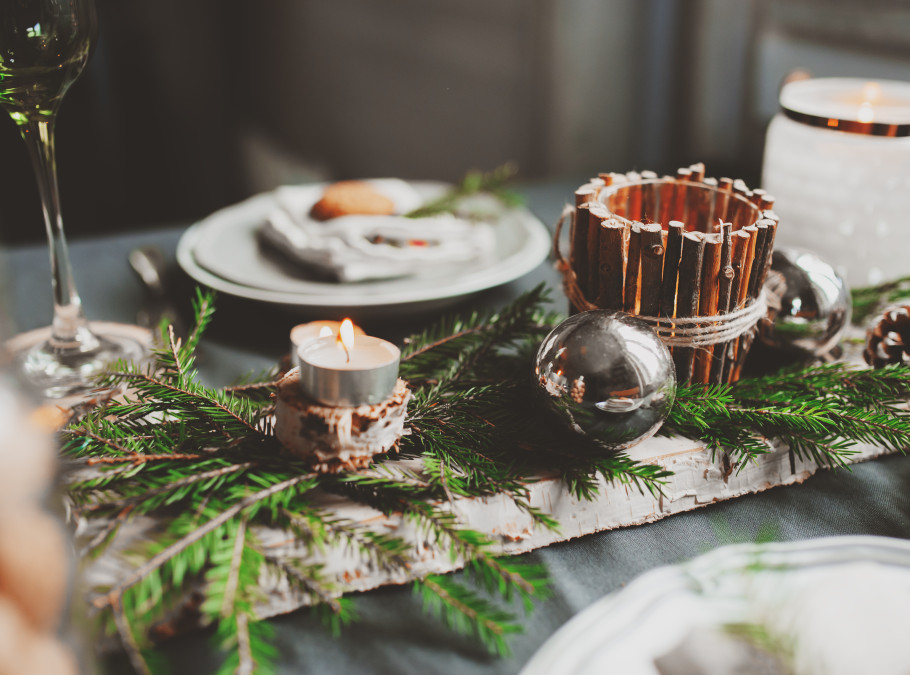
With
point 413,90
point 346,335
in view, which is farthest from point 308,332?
point 413,90

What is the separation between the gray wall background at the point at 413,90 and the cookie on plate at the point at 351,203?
1.26 ft

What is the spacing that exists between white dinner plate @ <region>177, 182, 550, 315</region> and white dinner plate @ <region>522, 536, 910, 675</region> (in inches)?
13.9

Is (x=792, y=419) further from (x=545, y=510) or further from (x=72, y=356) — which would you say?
(x=72, y=356)

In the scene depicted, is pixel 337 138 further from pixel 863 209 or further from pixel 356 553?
pixel 356 553

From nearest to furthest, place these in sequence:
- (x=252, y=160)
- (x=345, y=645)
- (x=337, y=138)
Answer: (x=345, y=645)
(x=337, y=138)
(x=252, y=160)

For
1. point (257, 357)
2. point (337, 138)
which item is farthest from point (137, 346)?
point (337, 138)

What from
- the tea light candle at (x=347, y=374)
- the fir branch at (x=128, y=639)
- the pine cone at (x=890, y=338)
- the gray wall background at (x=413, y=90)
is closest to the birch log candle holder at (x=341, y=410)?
the tea light candle at (x=347, y=374)

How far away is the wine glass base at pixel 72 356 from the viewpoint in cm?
54

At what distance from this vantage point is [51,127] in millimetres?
529

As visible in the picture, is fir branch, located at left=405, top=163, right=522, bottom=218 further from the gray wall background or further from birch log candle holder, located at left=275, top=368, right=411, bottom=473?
birch log candle holder, located at left=275, top=368, right=411, bottom=473

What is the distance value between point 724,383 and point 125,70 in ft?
9.22

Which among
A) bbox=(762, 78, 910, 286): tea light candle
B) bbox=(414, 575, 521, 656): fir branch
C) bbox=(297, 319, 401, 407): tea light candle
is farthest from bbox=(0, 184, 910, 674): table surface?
bbox=(762, 78, 910, 286): tea light candle

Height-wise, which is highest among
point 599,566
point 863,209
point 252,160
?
point 863,209

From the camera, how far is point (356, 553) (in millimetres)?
392
